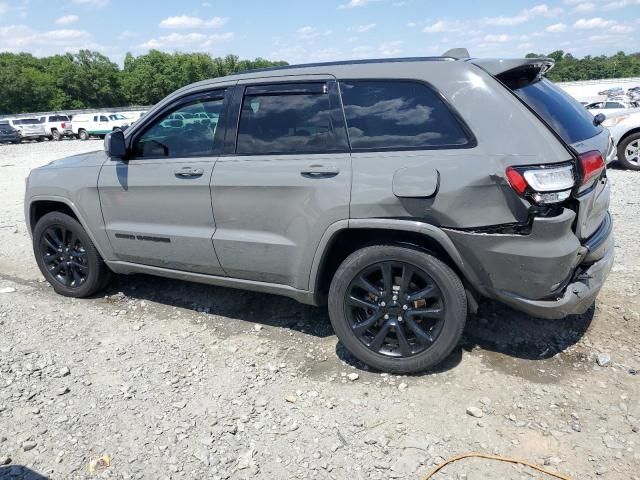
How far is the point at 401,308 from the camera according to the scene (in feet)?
10.3

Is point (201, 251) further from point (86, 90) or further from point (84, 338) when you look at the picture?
point (86, 90)

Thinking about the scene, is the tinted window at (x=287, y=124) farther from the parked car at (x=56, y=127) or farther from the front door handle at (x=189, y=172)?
the parked car at (x=56, y=127)

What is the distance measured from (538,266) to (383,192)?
37.3 inches

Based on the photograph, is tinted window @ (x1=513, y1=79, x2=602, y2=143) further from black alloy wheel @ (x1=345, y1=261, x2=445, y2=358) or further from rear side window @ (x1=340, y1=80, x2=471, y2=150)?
black alloy wheel @ (x1=345, y1=261, x2=445, y2=358)

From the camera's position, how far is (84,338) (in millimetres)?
3941

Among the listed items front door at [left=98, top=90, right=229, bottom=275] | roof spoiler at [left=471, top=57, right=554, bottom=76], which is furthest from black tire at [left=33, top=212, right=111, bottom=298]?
roof spoiler at [left=471, top=57, right=554, bottom=76]

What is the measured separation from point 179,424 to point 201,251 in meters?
1.29

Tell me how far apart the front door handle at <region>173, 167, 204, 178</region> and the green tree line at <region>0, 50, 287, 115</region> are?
55.8 m

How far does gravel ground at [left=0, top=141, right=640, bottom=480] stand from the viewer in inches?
101

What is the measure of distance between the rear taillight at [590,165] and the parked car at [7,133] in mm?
35091

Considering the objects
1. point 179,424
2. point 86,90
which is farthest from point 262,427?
point 86,90

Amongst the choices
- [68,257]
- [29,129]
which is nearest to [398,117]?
[68,257]

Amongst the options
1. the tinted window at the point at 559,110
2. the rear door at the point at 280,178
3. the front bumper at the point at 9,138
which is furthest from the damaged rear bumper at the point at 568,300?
the front bumper at the point at 9,138

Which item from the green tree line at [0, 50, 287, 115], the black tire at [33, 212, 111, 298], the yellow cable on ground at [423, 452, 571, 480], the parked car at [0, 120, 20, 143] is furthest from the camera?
the green tree line at [0, 50, 287, 115]
